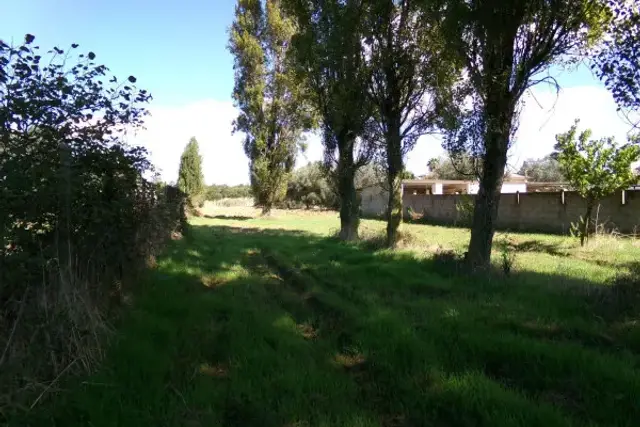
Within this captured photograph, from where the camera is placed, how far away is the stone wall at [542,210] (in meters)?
18.1

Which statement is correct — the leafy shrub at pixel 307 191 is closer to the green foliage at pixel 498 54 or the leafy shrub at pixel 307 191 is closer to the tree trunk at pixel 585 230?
the tree trunk at pixel 585 230

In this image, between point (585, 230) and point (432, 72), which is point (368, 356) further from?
point (585, 230)

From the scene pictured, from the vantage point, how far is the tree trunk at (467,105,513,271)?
8984mm

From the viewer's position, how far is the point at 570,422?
3.19 meters

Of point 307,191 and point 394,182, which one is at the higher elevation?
point 394,182

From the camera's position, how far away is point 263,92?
32.3 m

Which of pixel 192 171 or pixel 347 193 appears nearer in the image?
pixel 347 193

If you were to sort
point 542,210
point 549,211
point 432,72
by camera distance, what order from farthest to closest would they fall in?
point 542,210 < point 549,211 < point 432,72

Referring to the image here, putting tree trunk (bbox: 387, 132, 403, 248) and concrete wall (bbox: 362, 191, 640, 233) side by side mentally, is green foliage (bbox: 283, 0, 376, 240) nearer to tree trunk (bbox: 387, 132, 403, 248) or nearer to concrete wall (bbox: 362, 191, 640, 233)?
tree trunk (bbox: 387, 132, 403, 248)

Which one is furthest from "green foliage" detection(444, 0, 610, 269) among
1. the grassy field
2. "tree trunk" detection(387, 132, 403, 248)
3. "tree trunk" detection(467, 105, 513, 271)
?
"tree trunk" detection(387, 132, 403, 248)

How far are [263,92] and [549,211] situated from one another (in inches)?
809

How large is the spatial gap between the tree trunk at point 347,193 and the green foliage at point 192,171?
28447 millimetres

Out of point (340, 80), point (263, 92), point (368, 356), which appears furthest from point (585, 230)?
point (263, 92)

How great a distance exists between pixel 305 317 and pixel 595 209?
1779cm
